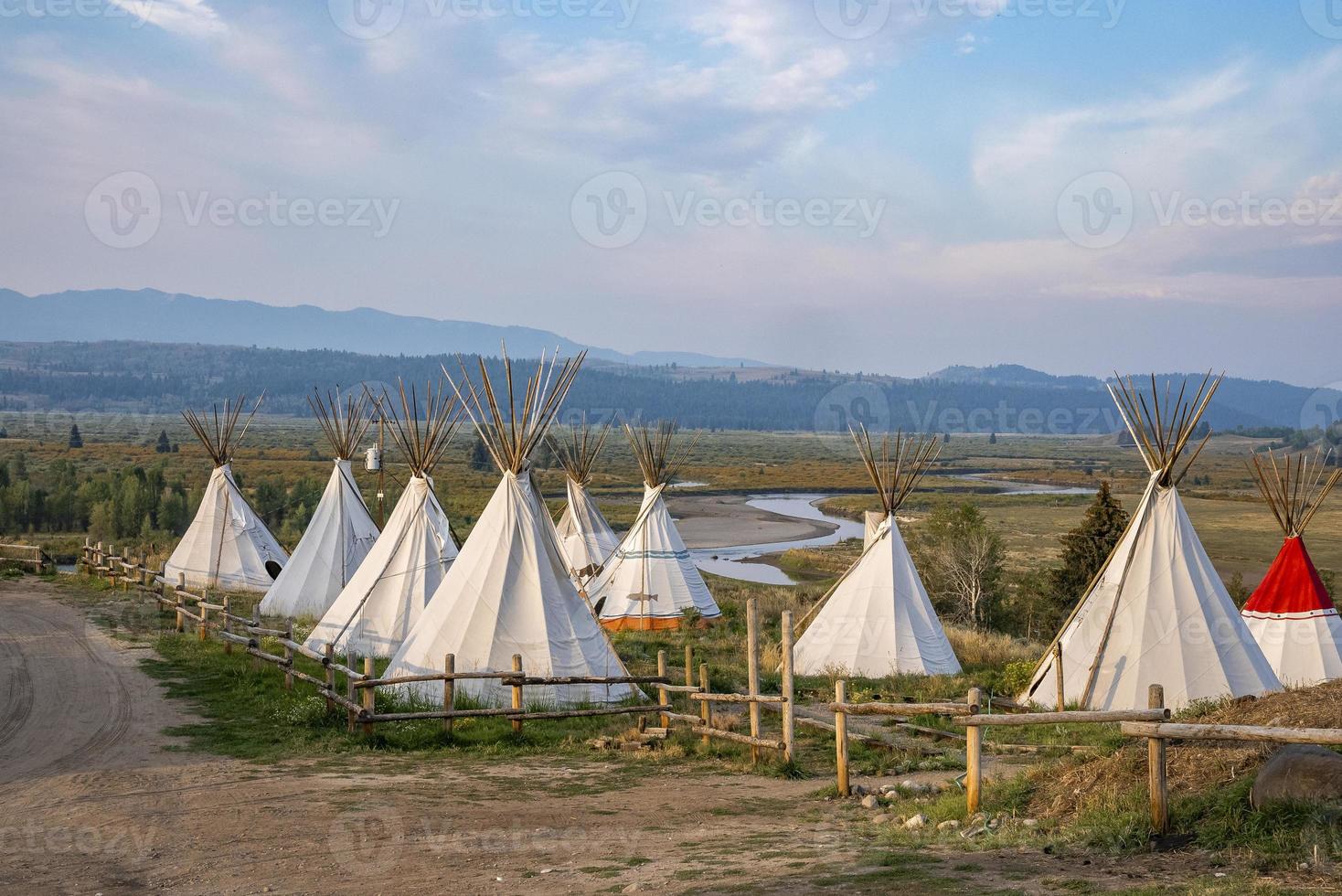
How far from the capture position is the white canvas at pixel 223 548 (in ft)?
74.6

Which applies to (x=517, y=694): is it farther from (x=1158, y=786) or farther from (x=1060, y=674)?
(x=1158, y=786)

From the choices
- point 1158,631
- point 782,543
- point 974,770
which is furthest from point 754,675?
point 782,543

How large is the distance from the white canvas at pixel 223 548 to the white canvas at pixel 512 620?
1192 cm

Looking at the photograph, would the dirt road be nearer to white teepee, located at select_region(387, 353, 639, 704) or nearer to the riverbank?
white teepee, located at select_region(387, 353, 639, 704)

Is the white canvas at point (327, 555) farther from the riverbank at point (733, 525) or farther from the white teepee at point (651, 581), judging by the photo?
the riverbank at point (733, 525)

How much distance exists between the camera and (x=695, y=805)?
806 centimetres

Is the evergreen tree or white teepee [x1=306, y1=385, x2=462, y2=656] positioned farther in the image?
the evergreen tree

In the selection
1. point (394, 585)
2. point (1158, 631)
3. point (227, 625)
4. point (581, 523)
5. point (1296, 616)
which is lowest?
point (227, 625)

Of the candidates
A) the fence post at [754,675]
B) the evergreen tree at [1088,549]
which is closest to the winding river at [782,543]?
the evergreen tree at [1088,549]

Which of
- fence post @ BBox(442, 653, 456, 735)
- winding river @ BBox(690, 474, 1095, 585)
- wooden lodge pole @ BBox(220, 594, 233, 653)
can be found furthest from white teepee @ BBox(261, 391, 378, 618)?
fence post @ BBox(442, 653, 456, 735)

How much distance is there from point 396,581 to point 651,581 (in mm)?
6164

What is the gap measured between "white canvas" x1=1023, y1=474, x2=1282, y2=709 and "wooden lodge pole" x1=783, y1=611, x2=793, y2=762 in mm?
4900

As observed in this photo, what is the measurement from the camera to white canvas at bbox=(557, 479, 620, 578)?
22953 mm

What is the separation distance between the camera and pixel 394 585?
1566cm
